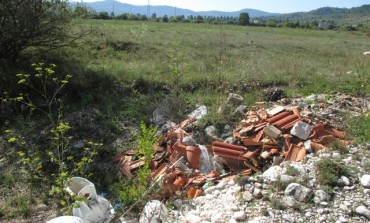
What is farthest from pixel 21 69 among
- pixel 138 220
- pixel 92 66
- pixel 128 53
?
pixel 138 220

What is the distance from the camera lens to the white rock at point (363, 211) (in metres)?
3.29

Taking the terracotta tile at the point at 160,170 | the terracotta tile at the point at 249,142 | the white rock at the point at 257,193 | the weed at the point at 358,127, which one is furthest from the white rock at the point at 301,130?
the terracotta tile at the point at 160,170

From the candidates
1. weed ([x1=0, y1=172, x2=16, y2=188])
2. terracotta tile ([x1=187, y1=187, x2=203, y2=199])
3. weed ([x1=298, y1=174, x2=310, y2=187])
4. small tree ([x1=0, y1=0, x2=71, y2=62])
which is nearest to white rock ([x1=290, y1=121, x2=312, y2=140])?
weed ([x1=298, y1=174, x2=310, y2=187])

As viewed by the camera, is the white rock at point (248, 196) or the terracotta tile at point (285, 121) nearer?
the white rock at point (248, 196)

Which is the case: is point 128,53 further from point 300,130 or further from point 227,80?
point 300,130

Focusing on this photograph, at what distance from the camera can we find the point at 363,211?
3.30 meters

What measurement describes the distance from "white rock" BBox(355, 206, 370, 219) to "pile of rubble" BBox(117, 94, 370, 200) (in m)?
1.06

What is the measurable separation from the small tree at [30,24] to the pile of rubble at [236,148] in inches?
125

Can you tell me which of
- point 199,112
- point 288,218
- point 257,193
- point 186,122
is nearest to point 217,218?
point 257,193

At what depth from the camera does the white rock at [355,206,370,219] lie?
329 cm

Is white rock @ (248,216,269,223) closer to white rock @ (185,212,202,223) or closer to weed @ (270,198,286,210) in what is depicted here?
weed @ (270,198,286,210)

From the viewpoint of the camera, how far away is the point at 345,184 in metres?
3.66

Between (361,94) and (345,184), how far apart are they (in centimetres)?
338

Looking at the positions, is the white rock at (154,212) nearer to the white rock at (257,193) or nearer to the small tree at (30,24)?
the white rock at (257,193)
